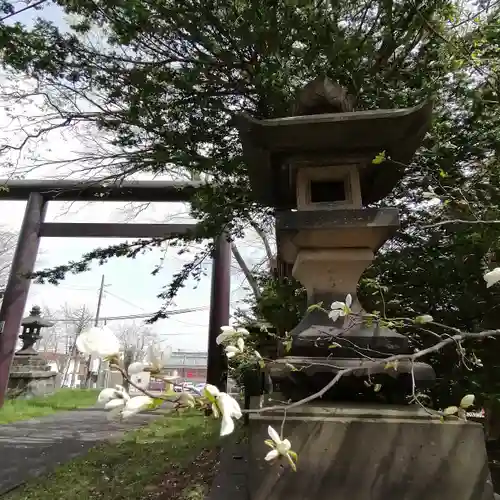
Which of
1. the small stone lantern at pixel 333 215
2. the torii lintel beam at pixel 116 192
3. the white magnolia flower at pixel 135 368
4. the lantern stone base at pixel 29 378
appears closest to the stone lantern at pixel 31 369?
the lantern stone base at pixel 29 378

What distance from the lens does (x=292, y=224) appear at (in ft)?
6.61

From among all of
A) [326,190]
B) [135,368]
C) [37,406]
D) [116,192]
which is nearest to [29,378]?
[37,406]

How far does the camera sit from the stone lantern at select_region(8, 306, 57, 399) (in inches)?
383

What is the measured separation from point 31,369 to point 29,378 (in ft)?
1.22

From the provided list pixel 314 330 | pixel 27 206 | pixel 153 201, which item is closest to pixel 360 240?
pixel 314 330

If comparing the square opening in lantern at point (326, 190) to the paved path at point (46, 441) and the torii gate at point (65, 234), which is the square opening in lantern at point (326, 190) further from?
the torii gate at point (65, 234)

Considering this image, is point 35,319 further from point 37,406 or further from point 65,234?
point 65,234

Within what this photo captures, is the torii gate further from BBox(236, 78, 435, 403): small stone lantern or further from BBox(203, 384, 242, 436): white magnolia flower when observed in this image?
BBox(203, 384, 242, 436): white magnolia flower

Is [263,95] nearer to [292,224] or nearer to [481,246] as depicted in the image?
[292,224]

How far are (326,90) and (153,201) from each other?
635 cm

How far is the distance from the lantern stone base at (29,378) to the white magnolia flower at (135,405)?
35.5 ft

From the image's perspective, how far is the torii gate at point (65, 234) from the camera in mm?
7301

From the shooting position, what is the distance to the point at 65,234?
8695 millimetres

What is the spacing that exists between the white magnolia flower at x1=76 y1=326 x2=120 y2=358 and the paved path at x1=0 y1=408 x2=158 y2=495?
7.31 feet
